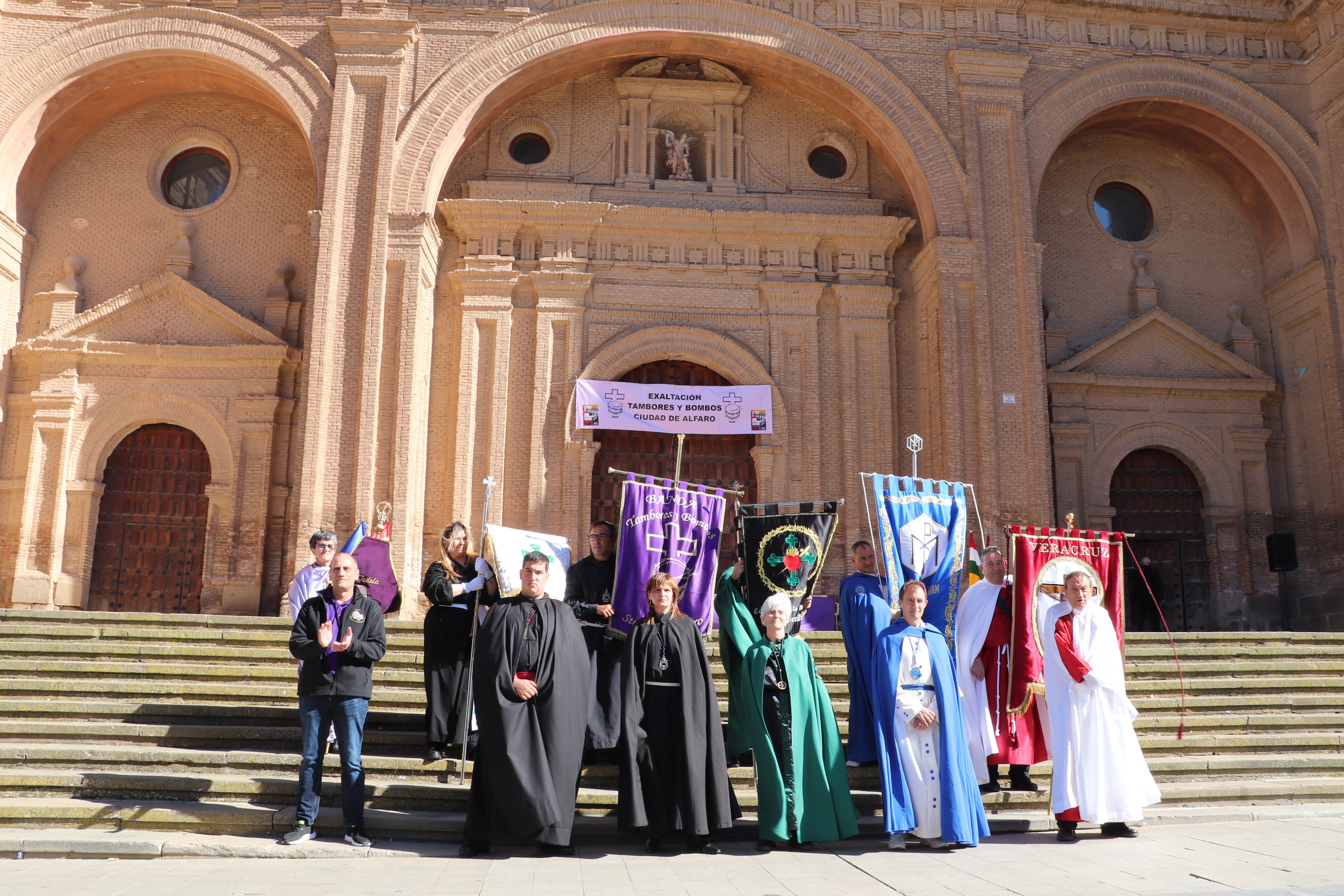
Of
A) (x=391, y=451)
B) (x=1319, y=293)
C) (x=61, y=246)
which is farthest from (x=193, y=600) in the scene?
(x=1319, y=293)

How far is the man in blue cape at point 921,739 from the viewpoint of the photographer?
6.27 metres

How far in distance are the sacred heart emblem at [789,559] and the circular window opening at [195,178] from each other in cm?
1207

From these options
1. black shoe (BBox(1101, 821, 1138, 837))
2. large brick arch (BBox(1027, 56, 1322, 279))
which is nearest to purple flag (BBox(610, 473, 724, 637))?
black shoe (BBox(1101, 821, 1138, 837))

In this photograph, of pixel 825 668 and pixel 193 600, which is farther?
pixel 193 600

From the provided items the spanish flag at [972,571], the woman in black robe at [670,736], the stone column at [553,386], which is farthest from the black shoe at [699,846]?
the stone column at [553,386]

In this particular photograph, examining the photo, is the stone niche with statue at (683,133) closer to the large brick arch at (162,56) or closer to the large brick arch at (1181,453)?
the large brick arch at (162,56)

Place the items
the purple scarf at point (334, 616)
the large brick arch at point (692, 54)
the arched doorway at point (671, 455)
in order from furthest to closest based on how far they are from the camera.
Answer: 1. the arched doorway at point (671, 455)
2. the large brick arch at point (692, 54)
3. the purple scarf at point (334, 616)

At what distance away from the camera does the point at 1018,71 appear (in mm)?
15367

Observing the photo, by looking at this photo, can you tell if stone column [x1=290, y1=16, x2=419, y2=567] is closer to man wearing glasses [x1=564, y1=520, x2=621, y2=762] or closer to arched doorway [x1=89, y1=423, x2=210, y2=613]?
arched doorway [x1=89, y1=423, x2=210, y2=613]

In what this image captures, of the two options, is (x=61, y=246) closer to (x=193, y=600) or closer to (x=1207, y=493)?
(x=193, y=600)

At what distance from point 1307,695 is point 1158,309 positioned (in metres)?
Answer: 7.94

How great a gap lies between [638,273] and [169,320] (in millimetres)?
6794

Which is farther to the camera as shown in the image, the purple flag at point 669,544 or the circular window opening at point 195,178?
the circular window opening at point 195,178

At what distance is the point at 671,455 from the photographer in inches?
605
